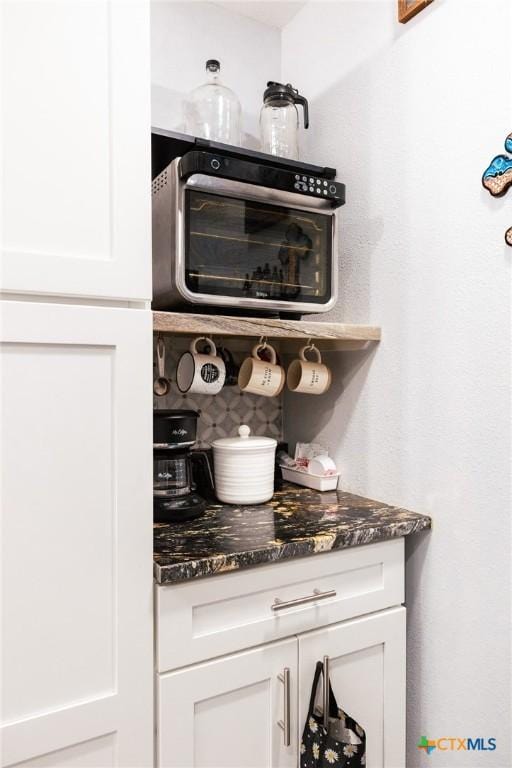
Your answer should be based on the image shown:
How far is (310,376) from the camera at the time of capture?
1.44 meters

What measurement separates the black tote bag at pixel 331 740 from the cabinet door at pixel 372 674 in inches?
1.5

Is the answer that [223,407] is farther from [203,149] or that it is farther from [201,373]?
[203,149]

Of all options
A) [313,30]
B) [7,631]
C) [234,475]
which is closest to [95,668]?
[7,631]

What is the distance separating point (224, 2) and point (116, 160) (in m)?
1.08

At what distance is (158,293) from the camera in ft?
3.92

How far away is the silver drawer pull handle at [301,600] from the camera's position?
3.51 feet

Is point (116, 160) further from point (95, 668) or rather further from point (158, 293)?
point (95, 668)

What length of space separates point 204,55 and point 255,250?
0.80m

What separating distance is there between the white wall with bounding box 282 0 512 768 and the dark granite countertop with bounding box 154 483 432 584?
0.10 meters

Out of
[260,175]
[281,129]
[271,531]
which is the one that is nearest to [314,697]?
[271,531]

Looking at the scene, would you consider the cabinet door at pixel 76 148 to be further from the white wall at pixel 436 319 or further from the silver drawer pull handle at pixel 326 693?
the silver drawer pull handle at pixel 326 693

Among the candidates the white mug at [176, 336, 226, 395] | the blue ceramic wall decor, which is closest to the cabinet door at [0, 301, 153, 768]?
the white mug at [176, 336, 226, 395]

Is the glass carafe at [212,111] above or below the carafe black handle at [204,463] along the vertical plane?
above

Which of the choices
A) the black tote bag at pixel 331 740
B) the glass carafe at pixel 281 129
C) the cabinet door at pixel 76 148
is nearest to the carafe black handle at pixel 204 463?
the black tote bag at pixel 331 740
